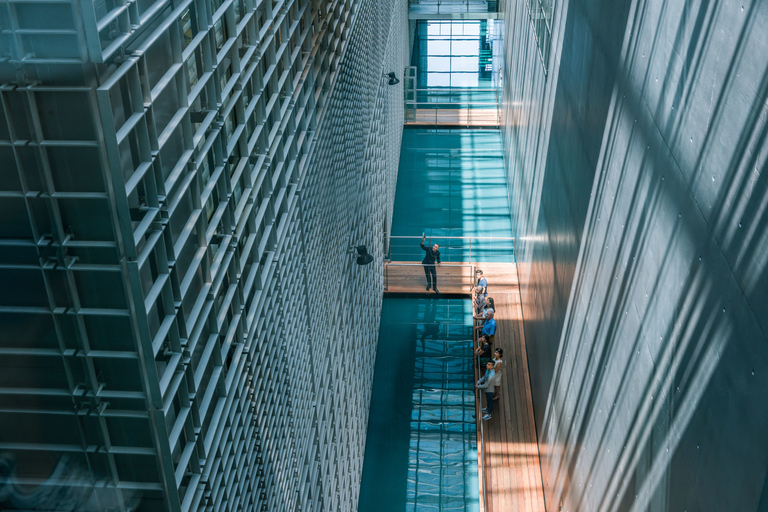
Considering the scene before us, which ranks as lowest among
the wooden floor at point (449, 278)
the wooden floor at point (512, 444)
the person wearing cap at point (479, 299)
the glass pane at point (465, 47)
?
the wooden floor at point (512, 444)

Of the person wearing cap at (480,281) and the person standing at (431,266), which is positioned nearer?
the person wearing cap at (480,281)

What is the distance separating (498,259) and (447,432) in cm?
579

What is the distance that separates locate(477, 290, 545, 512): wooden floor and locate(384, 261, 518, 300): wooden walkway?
5.30 feet

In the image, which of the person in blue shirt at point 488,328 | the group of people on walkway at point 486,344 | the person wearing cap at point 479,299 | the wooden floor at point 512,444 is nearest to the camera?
the wooden floor at point 512,444

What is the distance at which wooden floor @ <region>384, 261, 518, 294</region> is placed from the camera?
15.7 metres

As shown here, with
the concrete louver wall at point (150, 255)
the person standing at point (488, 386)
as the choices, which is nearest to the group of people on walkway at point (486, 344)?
the person standing at point (488, 386)

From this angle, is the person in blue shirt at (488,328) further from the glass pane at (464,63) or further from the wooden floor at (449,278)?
the glass pane at (464,63)

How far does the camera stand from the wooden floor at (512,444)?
10859 millimetres

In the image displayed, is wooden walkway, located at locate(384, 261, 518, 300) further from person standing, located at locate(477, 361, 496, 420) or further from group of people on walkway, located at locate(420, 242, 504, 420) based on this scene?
person standing, located at locate(477, 361, 496, 420)

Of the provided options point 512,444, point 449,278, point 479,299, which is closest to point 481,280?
point 479,299

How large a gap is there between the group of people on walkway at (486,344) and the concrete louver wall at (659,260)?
1596 millimetres

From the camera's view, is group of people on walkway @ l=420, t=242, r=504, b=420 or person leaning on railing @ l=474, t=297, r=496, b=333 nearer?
group of people on walkway @ l=420, t=242, r=504, b=420

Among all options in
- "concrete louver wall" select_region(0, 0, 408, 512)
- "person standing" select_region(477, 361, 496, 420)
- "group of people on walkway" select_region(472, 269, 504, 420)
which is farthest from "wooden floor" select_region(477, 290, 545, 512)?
"concrete louver wall" select_region(0, 0, 408, 512)

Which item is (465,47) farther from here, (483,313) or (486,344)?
(486,344)
